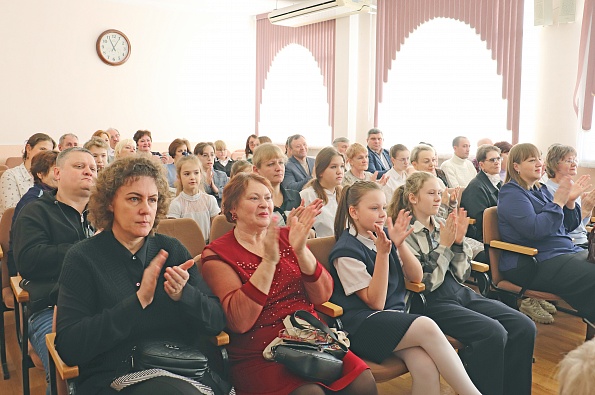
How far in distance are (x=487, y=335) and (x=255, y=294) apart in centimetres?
115

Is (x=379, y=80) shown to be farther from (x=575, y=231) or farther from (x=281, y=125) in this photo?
(x=575, y=231)

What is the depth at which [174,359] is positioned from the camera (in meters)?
1.75

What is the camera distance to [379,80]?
8148mm

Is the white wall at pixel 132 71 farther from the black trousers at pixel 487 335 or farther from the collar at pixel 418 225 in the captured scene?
the black trousers at pixel 487 335

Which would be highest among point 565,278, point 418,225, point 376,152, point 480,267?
point 376,152

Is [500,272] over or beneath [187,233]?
beneath

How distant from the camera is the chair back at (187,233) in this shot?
3.01 metres

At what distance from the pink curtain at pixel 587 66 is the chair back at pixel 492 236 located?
282cm

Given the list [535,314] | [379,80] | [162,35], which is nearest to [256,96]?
[162,35]

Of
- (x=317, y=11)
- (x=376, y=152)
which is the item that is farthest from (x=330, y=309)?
(x=317, y=11)

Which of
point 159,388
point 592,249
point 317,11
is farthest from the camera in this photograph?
point 317,11

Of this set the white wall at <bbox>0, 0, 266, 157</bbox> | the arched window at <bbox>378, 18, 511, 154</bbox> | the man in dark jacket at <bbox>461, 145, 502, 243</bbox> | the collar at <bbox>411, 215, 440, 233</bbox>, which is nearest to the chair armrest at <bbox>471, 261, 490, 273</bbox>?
the collar at <bbox>411, 215, 440, 233</bbox>

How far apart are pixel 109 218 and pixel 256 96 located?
876 centimetres

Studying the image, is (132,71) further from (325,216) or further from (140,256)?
(140,256)
